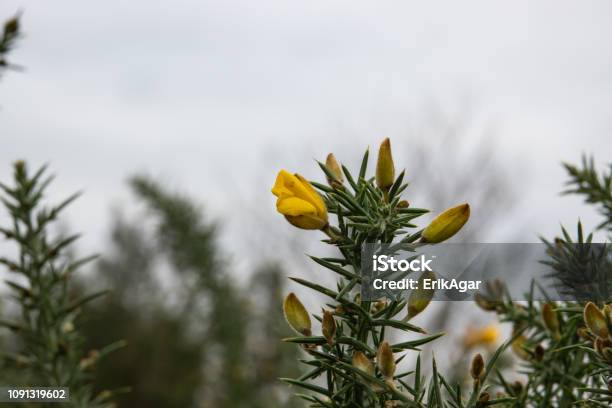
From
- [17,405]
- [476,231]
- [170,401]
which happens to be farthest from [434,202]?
[17,405]

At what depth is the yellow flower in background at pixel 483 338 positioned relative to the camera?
2020mm

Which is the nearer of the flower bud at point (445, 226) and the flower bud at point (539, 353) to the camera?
the flower bud at point (445, 226)

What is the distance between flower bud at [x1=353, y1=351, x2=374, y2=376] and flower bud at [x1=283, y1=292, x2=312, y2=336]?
0.11 meters

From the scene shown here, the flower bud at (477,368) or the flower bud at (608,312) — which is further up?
the flower bud at (608,312)

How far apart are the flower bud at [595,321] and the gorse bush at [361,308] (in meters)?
0.09

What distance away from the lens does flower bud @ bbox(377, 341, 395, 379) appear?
60 cm

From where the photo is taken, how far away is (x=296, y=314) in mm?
713

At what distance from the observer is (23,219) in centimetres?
116

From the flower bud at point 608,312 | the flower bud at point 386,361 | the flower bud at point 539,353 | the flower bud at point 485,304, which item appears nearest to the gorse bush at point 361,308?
the flower bud at point 386,361

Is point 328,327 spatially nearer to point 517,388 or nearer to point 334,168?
point 334,168

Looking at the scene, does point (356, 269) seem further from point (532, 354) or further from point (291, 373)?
point (291, 373)

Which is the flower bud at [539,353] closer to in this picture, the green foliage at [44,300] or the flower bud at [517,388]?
the flower bud at [517,388]

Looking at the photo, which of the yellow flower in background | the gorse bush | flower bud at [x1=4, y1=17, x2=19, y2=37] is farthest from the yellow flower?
the yellow flower in background

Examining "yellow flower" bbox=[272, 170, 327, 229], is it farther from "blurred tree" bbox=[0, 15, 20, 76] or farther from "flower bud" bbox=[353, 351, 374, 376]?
"blurred tree" bbox=[0, 15, 20, 76]
